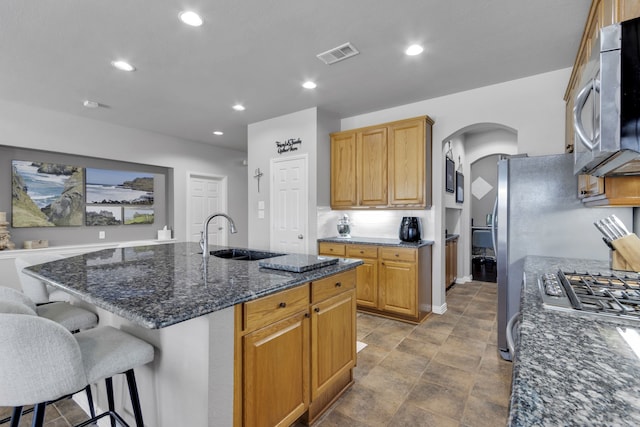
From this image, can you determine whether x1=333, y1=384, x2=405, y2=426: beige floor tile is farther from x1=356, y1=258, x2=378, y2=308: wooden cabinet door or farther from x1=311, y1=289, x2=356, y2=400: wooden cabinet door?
x1=356, y1=258, x2=378, y2=308: wooden cabinet door

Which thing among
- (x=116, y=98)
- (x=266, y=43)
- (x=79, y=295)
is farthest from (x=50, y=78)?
(x=79, y=295)

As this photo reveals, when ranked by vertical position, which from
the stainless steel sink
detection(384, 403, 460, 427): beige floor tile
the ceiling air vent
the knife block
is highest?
the ceiling air vent

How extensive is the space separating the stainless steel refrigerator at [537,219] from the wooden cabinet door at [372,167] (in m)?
1.51

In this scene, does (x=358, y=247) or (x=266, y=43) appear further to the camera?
(x=358, y=247)

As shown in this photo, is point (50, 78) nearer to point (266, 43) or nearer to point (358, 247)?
point (266, 43)

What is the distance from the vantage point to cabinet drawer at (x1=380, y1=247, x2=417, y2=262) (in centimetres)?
341

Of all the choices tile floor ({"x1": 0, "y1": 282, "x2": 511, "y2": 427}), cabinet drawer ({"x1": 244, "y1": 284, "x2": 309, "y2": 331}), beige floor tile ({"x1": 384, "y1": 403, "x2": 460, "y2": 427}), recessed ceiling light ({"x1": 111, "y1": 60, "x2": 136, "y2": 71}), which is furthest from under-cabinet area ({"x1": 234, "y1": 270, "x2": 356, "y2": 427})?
recessed ceiling light ({"x1": 111, "y1": 60, "x2": 136, "y2": 71})

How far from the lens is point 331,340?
1.93m

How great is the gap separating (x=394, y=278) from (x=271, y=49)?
2.69m

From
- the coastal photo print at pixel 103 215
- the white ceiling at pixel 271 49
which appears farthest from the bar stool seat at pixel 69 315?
the coastal photo print at pixel 103 215

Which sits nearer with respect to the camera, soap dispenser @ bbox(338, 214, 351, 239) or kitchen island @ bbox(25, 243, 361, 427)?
kitchen island @ bbox(25, 243, 361, 427)

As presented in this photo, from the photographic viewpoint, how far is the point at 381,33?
2434mm

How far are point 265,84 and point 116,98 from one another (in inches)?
78.6

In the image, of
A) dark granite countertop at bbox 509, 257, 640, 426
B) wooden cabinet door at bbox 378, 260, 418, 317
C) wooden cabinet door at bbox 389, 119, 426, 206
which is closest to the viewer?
dark granite countertop at bbox 509, 257, 640, 426
